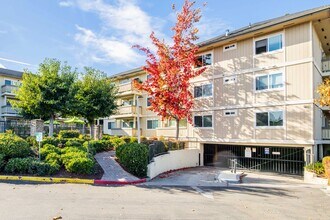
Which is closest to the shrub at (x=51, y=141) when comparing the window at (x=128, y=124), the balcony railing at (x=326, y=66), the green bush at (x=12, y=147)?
the green bush at (x=12, y=147)

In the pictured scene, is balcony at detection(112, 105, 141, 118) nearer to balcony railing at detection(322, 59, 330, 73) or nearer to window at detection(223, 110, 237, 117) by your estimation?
window at detection(223, 110, 237, 117)

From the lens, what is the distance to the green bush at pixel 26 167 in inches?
550

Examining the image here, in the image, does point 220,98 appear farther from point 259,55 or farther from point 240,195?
point 240,195

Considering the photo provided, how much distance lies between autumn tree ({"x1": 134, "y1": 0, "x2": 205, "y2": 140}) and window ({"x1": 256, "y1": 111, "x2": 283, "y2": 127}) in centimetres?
584

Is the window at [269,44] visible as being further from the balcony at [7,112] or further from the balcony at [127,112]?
the balcony at [7,112]

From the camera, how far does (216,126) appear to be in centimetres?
2259

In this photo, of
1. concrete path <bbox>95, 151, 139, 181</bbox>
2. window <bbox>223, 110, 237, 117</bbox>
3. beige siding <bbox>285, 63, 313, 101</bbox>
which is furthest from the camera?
window <bbox>223, 110, 237, 117</bbox>

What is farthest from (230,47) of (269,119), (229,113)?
(269,119)

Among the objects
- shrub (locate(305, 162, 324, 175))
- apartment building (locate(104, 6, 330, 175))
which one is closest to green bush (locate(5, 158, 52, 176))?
apartment building (locate(104, 6, 330, 175))

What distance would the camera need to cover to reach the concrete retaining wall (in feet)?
55.3

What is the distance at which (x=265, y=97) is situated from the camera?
1950cm

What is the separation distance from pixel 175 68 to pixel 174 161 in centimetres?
776

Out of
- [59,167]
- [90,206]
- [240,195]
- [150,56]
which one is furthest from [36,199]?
[150,56]

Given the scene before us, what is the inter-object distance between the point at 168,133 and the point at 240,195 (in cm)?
1490
